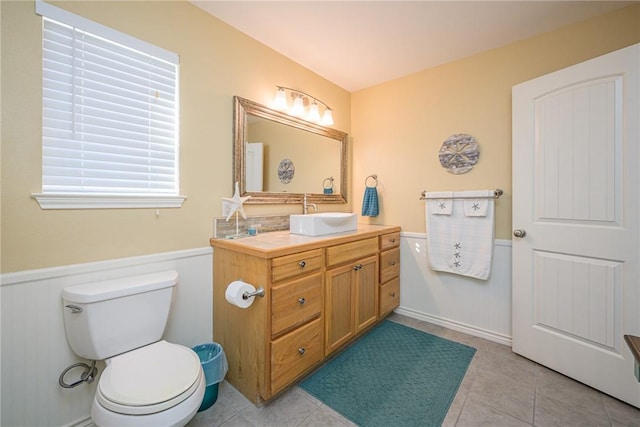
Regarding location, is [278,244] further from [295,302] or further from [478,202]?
[478,202]

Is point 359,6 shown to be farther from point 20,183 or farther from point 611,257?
point 611,257

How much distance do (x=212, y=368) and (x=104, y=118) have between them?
4.73 ft

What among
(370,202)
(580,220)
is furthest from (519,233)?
(370,202)

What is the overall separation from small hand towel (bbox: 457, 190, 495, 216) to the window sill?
6.87ft

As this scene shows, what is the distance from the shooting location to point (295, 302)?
1.52 metres

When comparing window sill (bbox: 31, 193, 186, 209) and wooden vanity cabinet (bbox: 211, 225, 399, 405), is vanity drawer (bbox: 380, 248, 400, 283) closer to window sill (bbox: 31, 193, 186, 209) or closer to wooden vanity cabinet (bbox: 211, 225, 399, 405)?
wooden vanity cabinet (bbox: 211, 225, 399, 405)

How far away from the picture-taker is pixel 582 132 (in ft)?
5.28

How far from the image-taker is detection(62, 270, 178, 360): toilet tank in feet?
3.88

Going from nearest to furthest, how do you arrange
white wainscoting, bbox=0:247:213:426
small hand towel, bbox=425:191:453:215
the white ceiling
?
white wainscoting, bbox=0:247:213:426
the white ceiling
small hand towel, bbox=425:191:453:215

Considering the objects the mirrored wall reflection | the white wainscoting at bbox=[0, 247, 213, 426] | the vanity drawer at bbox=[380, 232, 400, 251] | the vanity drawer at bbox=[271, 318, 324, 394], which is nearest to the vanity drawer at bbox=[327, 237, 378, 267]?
the vanity drawer at bbox=[380, 232, 400, 251]

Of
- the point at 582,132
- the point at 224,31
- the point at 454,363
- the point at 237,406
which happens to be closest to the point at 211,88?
the point at 224,31

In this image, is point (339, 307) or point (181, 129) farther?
point (339, 307)

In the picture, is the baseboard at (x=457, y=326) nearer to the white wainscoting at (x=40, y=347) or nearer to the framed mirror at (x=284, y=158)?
the framed mirror at (x=284, y=158)

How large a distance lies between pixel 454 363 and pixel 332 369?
85 cm
